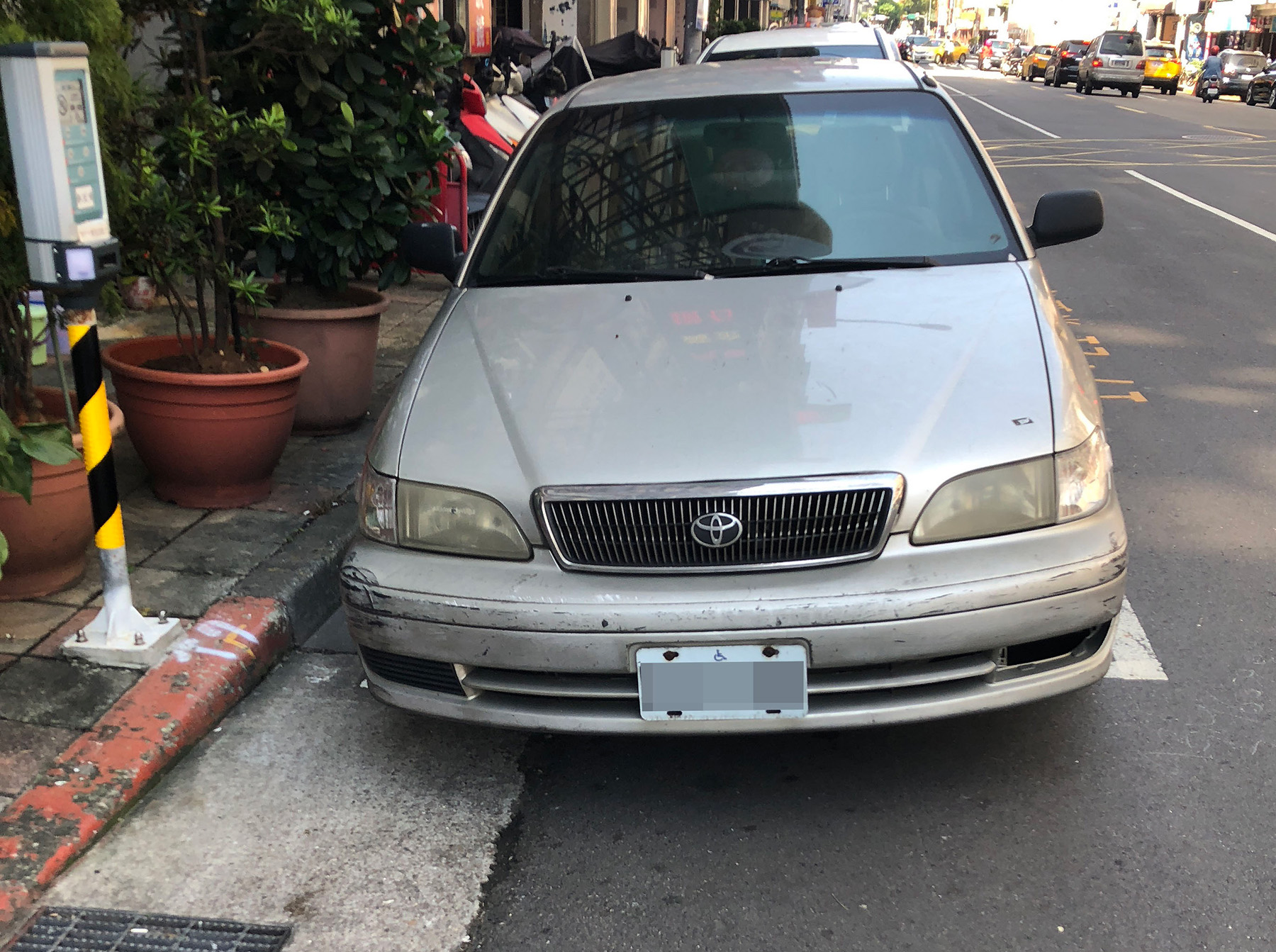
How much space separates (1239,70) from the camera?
128 feet

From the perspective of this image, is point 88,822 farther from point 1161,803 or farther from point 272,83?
point 272,83

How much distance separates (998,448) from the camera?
109 inches

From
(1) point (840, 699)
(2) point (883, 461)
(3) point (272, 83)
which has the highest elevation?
(3) point (272, 83)

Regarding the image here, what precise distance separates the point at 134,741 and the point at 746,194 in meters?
2.34

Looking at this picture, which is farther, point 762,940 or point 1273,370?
point 1273,370

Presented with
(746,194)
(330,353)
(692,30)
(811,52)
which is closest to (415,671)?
(746,194)

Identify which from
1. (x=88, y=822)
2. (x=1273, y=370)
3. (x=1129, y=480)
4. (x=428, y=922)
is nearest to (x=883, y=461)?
(x=428, y=922)

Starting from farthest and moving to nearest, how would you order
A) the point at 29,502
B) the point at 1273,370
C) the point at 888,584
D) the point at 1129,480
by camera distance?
the point at 1273,370
the point at 1129,480
the point at 29,502
the point at 888,584

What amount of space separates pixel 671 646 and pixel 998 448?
0.85 metres

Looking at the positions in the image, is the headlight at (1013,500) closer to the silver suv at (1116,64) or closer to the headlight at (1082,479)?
the headlight at (1082,479)

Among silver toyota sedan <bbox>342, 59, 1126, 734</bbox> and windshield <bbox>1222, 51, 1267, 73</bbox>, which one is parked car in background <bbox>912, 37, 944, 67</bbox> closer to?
windshield <bbox>1222, 51, 1267, 73</bbox>

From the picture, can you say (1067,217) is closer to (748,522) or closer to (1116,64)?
(748,522)

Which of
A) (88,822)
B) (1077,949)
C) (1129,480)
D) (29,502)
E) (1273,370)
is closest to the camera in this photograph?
(1077,949)

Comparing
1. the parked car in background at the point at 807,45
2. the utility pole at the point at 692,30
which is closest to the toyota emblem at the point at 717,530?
the parked car in background at the point at 807,45
